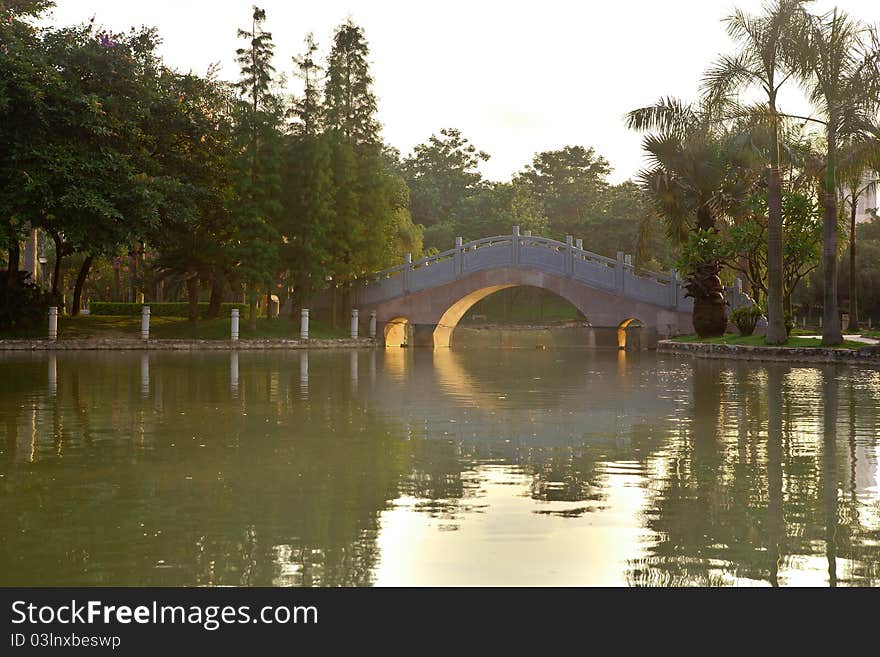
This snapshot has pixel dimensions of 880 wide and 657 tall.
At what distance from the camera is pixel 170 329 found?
39.2 meters

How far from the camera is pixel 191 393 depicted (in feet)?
54.2

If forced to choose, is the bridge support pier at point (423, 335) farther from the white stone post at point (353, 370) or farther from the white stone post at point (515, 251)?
the white stone post at point (353, 370)

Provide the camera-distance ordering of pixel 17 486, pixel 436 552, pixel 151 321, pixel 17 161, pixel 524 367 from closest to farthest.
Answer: pixel 436 552 < pixel 17 486 < pixel 524 367 < pixel 17 161 < pixel 151 321

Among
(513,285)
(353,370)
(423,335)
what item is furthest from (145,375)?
(423,335)

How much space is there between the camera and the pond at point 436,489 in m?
5.52

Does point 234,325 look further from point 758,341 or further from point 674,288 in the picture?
point 674,288

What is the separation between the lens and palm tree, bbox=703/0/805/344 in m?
28.4

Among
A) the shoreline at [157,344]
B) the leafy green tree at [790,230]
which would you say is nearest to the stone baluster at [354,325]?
the shoreline at [157,344]

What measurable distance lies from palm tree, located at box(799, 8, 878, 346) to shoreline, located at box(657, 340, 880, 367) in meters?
1.05

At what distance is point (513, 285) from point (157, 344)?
16.0 metres

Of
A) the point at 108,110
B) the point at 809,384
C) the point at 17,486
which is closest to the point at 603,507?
the point at 17,486

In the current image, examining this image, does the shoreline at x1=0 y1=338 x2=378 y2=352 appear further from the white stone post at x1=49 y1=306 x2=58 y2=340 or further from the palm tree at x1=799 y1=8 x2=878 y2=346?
the palm tree at x1=799 y1=8 x2=878 y2=346

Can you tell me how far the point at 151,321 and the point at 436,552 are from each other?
3644 cm
